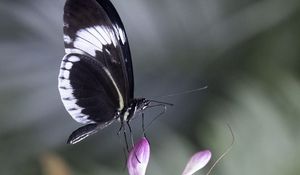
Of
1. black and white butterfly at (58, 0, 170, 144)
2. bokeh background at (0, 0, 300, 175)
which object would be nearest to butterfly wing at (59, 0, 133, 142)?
black and white butterfly at (58, 0, 170, 144)

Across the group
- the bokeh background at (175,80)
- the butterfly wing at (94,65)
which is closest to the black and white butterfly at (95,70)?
the butterfly wing at (94,65)

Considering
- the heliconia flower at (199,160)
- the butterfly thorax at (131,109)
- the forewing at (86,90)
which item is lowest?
the heliconia flower at (199,160)

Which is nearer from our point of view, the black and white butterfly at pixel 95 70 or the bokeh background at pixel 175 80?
the black and white butterfly at pixel 95 70

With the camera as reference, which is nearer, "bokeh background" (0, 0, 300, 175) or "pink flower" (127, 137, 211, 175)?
"pink flower" (127, 137, 211, 175)

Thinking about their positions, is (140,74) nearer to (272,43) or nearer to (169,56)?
(169,56)

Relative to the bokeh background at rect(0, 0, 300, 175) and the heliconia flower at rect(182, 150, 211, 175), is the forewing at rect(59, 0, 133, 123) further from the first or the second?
the bokeh background at rect(0, 0, 300, 175)

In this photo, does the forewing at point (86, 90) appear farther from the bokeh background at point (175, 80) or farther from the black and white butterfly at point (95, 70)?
the bokeh background at point (175, 80)

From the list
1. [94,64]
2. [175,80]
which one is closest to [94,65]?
[94,64]
